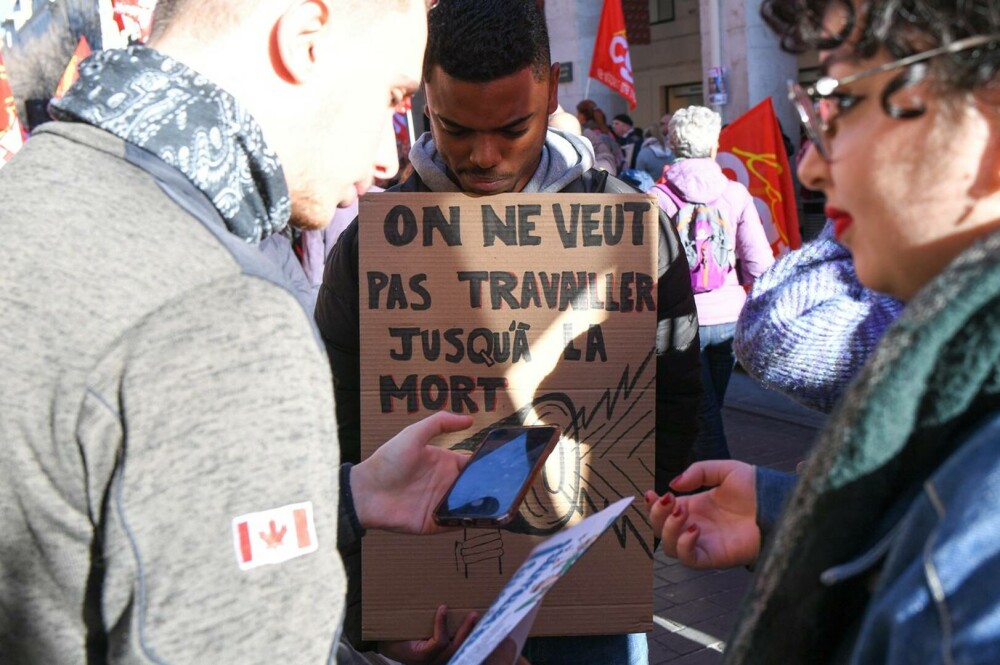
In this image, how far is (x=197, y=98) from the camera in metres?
1.18

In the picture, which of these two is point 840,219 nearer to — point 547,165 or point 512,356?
point 512,356

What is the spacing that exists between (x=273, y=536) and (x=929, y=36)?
0.83 meters

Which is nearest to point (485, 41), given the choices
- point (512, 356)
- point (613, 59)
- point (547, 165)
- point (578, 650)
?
point (547, 165)

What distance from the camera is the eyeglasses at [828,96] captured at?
98 cm

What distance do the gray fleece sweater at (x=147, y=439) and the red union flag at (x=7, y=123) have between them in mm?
3417

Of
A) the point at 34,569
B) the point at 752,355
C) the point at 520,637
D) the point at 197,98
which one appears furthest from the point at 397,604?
the point at 197,98

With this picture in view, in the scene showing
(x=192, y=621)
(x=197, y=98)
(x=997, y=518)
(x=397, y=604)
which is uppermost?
(x=197, y=98)

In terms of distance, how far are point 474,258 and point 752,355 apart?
598 mm

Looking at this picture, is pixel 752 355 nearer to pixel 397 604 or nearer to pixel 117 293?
pixel 397 604

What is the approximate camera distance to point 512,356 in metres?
2.12

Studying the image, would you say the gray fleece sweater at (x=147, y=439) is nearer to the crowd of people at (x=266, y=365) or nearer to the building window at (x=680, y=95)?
the crowd of people at (x=266, y=365)

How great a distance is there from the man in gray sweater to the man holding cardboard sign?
93 cm

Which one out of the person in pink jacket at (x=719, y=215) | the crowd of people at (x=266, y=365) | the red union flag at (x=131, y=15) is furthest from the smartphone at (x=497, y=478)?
the red union flag at (x=131, y=15)

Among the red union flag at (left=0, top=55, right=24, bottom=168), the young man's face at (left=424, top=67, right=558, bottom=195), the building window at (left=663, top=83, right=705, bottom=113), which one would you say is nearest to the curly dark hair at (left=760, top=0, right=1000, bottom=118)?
the young man's face at (left=424, top=67, right=558, bottom=195)
